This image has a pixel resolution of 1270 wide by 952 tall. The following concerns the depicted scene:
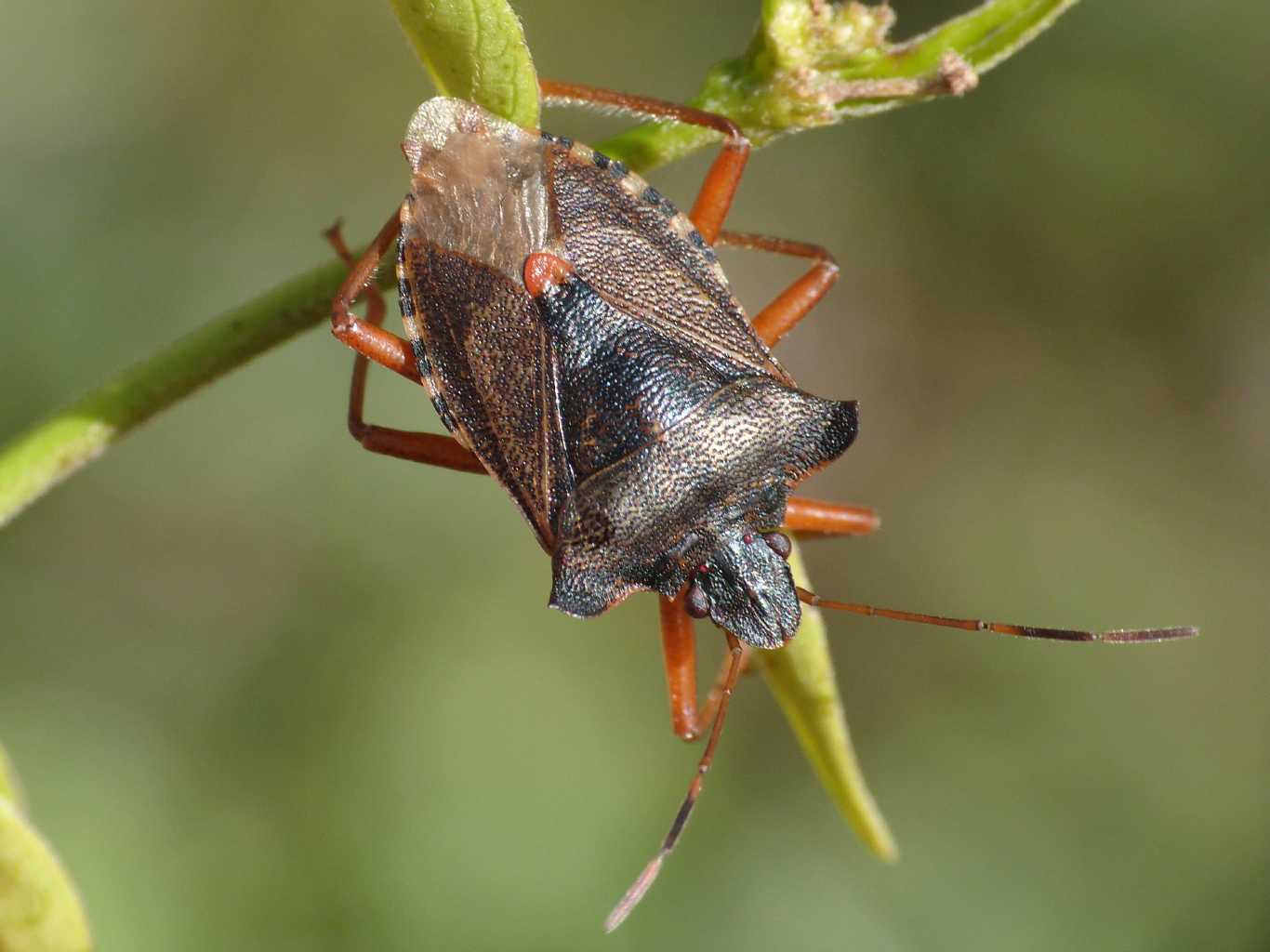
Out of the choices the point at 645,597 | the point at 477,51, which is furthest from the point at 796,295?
the point at 645,597

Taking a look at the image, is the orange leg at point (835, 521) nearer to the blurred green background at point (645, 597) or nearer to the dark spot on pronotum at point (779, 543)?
the dark spot on pronotum at point (779, 543)

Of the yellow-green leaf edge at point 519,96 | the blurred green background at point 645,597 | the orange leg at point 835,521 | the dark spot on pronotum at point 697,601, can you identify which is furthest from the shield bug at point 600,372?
the blurred green background at point 645,597

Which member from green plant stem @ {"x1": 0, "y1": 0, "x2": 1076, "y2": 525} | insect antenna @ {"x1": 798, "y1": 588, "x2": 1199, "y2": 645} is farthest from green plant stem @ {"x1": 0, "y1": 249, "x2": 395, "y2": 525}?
insect antenna @ {"x1": 798, "y1": 588, "x2": 1199, "y2": 645}

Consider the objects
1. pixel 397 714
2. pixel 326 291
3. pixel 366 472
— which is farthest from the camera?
pixel 366 472

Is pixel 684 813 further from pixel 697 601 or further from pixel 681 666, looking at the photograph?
pixel 697 601

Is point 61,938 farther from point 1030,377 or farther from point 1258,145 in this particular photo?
point 1258,145

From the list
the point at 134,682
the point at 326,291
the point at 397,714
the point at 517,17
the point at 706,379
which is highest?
the point at 517,17

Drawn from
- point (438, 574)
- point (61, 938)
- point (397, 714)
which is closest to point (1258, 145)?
point (438, 574)
